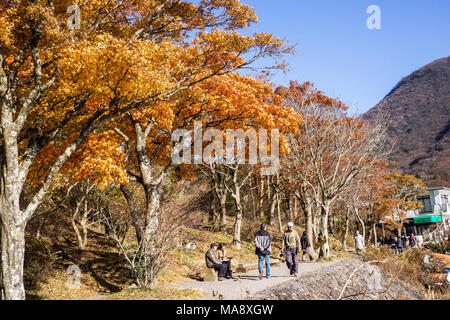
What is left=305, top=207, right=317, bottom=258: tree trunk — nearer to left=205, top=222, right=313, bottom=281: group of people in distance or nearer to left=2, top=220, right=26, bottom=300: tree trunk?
left=205, top=222, right=313, bottom=281: group of people in distance

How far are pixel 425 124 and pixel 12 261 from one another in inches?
4424

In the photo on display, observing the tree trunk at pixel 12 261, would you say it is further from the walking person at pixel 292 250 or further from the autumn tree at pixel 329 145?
the autumn tree at pixel 329 145

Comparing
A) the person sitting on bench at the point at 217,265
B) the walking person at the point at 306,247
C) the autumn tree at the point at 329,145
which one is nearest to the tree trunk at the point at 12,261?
the person sitting on bench at the point at 217,265

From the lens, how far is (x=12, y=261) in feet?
21.6

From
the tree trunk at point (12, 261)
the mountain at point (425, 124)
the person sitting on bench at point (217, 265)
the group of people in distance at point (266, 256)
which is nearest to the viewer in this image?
the tree trunk at point (12, 261)

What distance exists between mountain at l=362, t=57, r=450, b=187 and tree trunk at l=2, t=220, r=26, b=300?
181 ft

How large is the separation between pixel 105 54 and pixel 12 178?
325 centimetres

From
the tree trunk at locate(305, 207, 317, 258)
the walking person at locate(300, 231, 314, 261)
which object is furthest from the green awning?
the walking person at locate(300, 231, 314, 261)

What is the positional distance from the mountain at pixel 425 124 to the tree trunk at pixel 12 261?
55.0 m

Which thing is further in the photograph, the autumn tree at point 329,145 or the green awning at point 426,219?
the green awning at point 426,219

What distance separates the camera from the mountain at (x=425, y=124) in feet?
236
